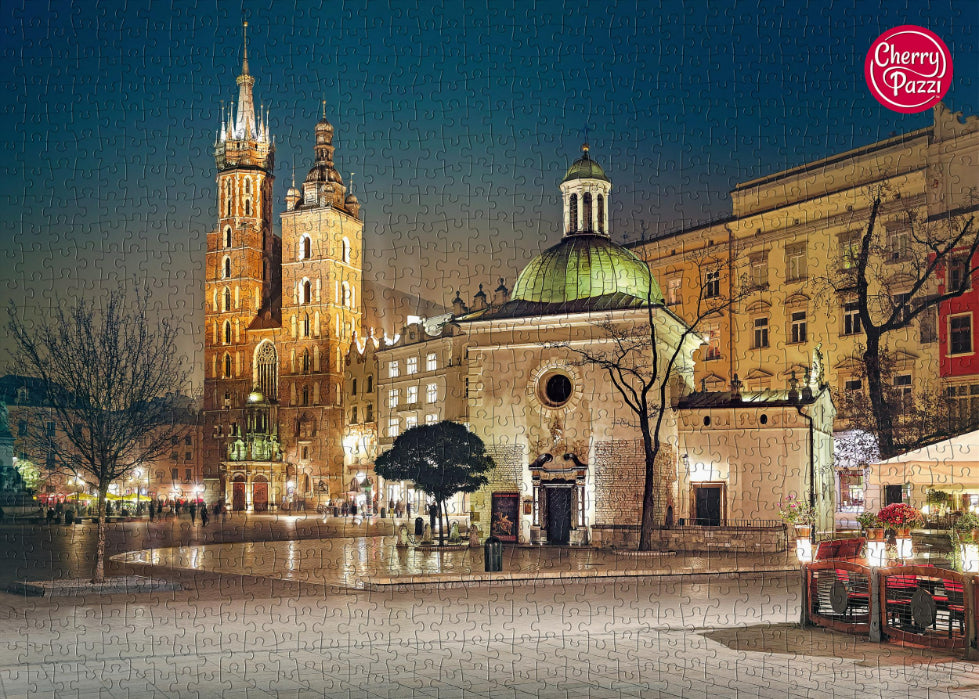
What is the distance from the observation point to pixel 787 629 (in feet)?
50.8

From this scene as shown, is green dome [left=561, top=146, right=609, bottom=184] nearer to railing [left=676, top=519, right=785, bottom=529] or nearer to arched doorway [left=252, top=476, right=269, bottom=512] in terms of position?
railing [left=676, top=519, right=785, bottom=529]

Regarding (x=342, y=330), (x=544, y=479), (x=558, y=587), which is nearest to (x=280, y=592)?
(x=558, y=587)

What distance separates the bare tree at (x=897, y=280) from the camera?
3347cm

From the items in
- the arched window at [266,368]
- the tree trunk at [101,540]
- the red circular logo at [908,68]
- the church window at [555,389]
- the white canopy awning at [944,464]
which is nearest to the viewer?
the white canopy awning at [944,464]

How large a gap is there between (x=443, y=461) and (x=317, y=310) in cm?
5962

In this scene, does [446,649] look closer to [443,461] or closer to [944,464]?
[944,464]

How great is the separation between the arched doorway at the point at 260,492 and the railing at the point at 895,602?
8304 centimetres

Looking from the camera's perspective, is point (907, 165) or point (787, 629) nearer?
point (787, 629)

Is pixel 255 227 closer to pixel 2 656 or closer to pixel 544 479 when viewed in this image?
pixel 544 479

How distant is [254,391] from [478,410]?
6248cm

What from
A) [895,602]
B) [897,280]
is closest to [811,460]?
[897,280]

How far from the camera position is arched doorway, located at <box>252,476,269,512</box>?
94.6 m

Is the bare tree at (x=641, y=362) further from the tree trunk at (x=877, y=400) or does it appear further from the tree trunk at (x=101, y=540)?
the tree trunk at (x=101, y=540)

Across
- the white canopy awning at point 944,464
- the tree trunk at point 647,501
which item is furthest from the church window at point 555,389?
the white canopy awning at point 944,464
